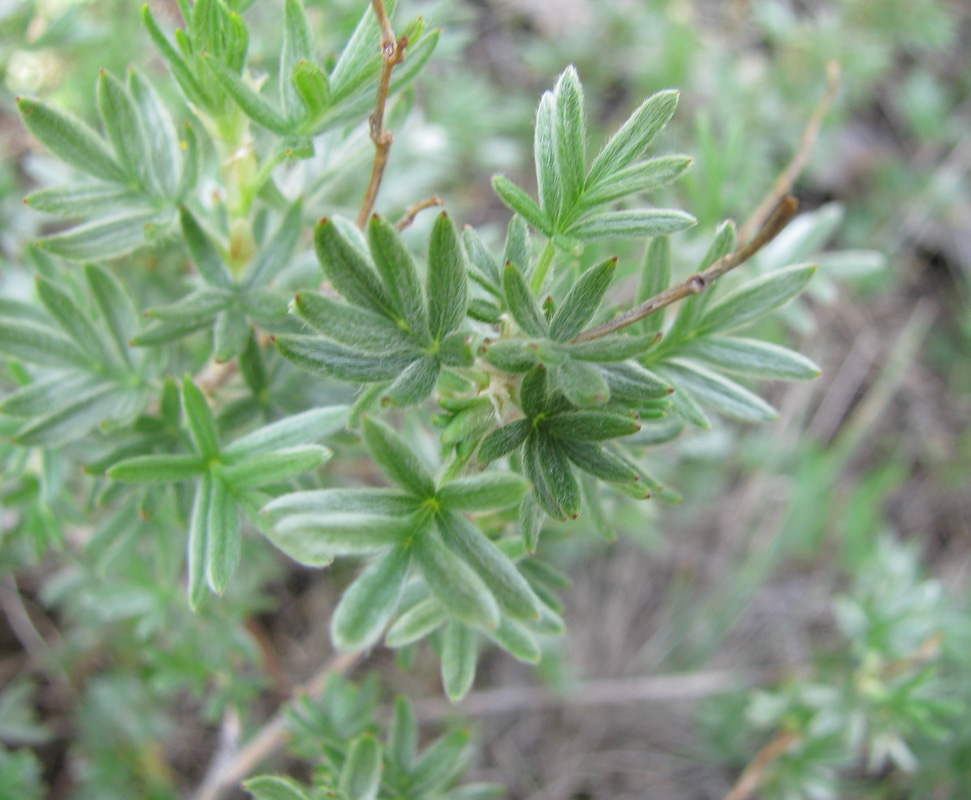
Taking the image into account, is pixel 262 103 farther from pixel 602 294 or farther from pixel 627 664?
pixel 627 664

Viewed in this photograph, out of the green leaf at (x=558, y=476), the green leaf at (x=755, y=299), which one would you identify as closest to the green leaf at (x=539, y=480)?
the green leaf at (x=558, y=476)

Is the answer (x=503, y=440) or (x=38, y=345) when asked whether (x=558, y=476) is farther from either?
(x=38, y=345)

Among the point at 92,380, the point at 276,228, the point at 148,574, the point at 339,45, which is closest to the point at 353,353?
the point at 276,228

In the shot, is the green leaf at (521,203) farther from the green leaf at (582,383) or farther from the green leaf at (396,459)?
the green leaf at (396,459)

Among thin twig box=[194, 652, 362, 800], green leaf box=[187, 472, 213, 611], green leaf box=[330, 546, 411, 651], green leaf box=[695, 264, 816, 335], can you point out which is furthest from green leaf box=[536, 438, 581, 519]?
thin twig box=[194, 652, 362, 800]

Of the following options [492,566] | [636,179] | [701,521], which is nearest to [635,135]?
[636,179]

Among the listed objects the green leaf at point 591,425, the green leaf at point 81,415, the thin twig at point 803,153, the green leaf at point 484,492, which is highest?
the thin twig at point 803,153
